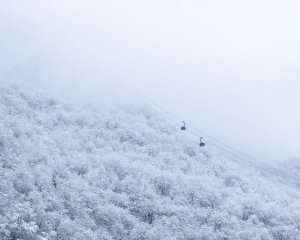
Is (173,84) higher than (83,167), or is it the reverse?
(173,84)

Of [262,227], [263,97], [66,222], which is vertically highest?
[263,97]

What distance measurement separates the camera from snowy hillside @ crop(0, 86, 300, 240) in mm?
16097

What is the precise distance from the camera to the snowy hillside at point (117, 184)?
16.1 meters

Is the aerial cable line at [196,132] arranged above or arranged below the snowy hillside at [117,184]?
above

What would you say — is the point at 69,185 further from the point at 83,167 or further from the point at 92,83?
the point at 92,83

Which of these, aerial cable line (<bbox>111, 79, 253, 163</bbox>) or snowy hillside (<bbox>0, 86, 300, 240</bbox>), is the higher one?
aerial cable line (<bbox>111, 79, 253, 163</bbox>)

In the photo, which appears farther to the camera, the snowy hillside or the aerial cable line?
the aerial cable line

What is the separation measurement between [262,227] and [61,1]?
214ft

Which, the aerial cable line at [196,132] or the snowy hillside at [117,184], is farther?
the aerial cable line at [196,132]

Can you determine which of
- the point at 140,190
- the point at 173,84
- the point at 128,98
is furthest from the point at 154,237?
the point at 173,84

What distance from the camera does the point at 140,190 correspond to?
20484mm

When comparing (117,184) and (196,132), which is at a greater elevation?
(196,132)

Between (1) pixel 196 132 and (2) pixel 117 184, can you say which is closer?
(2) pixel 117 184

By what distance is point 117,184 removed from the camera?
67.5 ft
